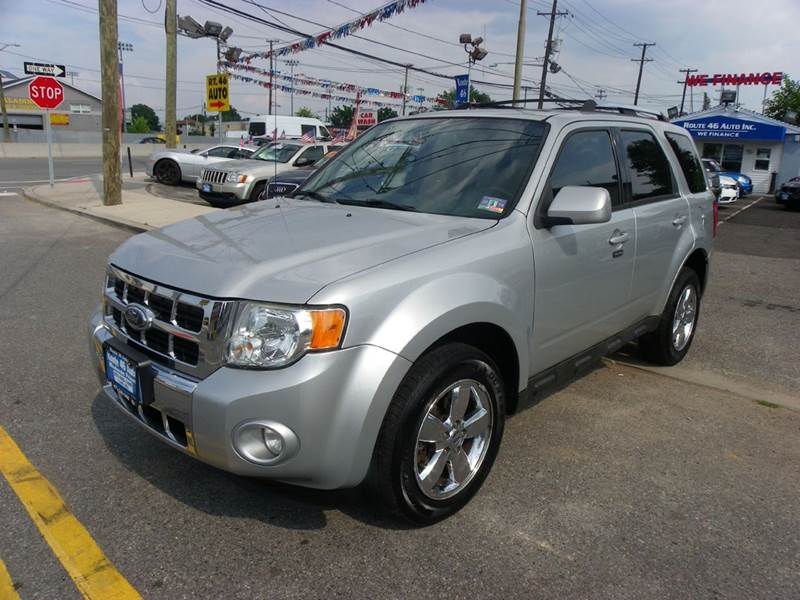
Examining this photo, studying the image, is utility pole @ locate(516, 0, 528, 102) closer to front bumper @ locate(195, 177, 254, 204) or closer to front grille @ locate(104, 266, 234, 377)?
front bumper @ locate(195, 177, 254, 204)

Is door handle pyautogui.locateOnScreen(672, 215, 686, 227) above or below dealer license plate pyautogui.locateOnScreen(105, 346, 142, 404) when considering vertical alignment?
above

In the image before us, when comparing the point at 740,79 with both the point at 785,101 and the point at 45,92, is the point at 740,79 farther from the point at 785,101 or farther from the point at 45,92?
the point at 45,92

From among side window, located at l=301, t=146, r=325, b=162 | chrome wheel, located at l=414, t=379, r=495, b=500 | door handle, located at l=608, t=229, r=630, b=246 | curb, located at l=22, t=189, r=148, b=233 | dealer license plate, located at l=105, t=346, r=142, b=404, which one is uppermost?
side window, located at l=301, t=146, r=325, b=162

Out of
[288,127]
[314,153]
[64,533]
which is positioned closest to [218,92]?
[314,153]

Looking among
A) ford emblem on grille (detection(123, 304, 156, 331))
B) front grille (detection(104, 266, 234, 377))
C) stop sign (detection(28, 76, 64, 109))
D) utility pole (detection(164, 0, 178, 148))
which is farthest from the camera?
utility pole (detection(164, 0, 178, 148))

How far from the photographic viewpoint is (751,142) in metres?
31.9

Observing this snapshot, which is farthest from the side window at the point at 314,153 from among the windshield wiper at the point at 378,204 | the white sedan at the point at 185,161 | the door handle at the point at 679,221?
the windshield wiper at the point at 378,204

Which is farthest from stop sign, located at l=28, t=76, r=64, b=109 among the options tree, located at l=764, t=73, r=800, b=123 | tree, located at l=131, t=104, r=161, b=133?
tree, located at l=131, t=104, r=161, b=133

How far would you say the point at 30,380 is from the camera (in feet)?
14.1

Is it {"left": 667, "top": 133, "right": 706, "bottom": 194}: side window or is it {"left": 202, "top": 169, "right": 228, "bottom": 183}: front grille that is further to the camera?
{"left": 202, "top": 169, "right": 228, "bottom": 183}: front grille

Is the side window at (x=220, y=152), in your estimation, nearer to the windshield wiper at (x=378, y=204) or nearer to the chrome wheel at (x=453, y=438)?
the windshield wiper at (x=378, y=204)

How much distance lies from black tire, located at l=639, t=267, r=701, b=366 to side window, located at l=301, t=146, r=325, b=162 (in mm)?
11682

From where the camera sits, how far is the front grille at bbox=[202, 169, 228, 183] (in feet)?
42.5

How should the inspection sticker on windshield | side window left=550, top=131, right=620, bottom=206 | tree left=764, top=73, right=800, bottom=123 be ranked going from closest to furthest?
the inspection sticker on windshield, side window left=550, top=131, right=620, bottom=206, tree left=764, top=73, right=800, bottom=123
